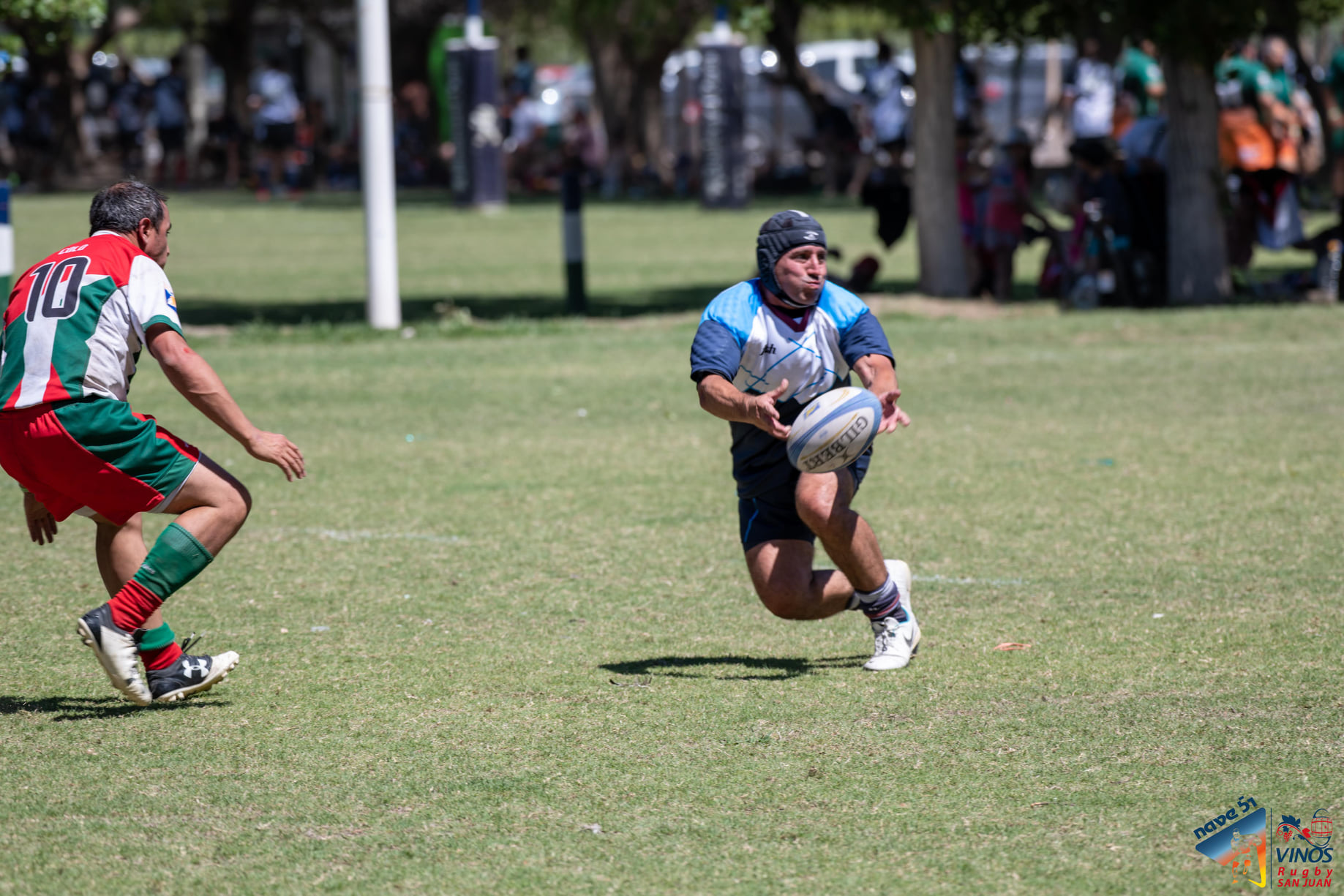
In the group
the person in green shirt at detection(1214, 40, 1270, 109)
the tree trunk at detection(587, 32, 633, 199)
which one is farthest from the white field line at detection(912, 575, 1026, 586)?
the tree trunk at detection(587, 32, 633, 199)

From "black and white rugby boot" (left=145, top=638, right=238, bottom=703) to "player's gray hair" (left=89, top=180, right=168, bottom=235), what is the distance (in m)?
1.45

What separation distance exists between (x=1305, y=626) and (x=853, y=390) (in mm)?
2165

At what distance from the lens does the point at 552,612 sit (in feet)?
22.7

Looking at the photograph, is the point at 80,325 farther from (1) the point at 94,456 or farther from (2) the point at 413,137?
(2) the point at 413,137

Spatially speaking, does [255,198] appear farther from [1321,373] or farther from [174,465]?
[174,465]

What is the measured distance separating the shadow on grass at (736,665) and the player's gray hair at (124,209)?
222cm

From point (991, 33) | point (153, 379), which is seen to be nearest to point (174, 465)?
point (153, 379)

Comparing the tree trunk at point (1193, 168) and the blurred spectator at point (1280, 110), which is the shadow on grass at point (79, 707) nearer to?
the tree trunk at point (1193, 168)

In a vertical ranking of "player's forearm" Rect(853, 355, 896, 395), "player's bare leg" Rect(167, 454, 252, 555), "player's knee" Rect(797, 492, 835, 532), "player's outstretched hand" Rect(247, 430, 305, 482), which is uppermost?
"player's forearm" Rect(853, 355, 896, 395)

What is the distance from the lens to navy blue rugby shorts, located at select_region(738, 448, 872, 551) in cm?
612

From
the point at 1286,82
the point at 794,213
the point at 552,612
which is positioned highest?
the point at 1286,82

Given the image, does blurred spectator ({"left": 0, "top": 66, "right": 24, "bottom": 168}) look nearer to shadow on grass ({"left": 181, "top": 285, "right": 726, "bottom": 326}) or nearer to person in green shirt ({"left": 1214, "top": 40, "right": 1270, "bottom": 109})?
shadow on grass ({"left": 181, "top": 285, "right": 726, "bottom": 326})

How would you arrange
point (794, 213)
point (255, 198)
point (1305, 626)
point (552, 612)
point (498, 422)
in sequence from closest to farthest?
point (794, 213)
point (1305, 626)
point (552, 612)
point (498, 422)
point (255, 198)

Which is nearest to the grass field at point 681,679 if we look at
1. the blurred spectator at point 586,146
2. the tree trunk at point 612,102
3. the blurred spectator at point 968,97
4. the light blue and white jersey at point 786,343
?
the light blue and white jersey at point 786,343
